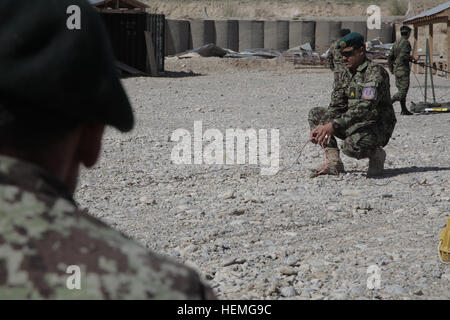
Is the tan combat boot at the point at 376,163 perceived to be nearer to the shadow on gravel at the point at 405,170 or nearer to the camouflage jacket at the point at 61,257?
the shadow on gravel at the point at 405,170

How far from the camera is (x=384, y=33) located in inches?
1188

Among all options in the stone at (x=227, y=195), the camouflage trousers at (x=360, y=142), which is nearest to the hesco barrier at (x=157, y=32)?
the camouflage trousers at (x=360, y=142)

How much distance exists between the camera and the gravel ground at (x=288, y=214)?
11.9 feet

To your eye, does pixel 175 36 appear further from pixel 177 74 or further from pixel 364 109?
pixel 364 109

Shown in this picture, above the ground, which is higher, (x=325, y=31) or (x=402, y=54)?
(x=325, y=31)

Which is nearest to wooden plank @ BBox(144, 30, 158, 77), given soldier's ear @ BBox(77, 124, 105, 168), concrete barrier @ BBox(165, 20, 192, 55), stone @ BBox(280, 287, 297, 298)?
concrete barrier @ BBox(165, 20, 192, 55)

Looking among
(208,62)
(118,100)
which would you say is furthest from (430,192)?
A: (208,62)

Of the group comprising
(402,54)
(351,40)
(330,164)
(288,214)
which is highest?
(351,40)

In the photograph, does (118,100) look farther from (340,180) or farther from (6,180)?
(340,180)

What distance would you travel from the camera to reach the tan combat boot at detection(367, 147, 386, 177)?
6.12 metres

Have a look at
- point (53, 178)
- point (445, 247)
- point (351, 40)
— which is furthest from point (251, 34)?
point (53, 178)

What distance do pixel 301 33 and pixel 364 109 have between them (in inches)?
947

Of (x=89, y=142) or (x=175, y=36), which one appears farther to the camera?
(x=175, y=36)

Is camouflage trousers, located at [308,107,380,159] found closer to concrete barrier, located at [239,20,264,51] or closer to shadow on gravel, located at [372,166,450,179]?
shadow on gravel, located at [372,166,450,179]
